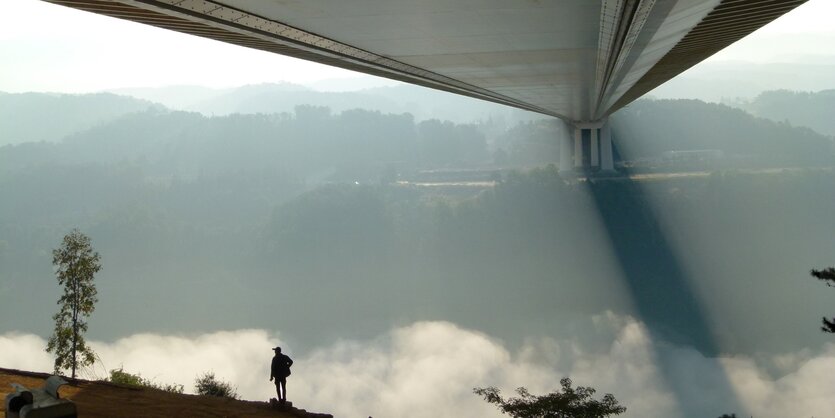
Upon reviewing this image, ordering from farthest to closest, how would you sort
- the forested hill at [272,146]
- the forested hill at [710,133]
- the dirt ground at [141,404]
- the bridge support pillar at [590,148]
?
the forested hill at [272,146] → the forested hill at [710,133] → the bridge support pillar at [590,148] → the dirt ground at [141,404]

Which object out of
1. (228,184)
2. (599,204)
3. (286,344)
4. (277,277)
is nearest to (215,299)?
(277,277)

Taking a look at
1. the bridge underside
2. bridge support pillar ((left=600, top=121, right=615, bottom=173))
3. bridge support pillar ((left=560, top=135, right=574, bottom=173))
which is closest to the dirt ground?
the bridge underside

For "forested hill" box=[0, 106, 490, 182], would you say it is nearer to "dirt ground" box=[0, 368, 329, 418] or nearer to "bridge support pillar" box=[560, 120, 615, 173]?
"bridge support pillar" box=[560, 120, 615, 173]

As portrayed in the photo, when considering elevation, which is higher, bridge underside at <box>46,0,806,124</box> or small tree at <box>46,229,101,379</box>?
bridge underside at <box>46,0,806,124</box>

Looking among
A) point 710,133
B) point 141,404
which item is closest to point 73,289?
point 141,404

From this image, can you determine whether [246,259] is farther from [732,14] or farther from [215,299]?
[732,14]

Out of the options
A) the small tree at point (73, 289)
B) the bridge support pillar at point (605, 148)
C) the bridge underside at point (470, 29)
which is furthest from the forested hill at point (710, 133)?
the small tree at point (73, 289)

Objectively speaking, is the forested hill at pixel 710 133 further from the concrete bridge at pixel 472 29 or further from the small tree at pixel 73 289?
the small tree at pixel 73 289
